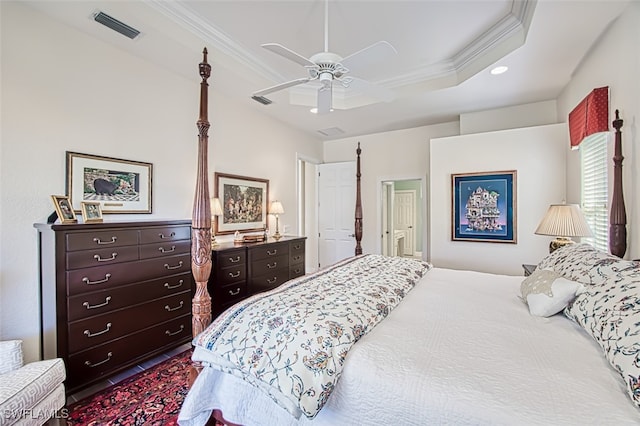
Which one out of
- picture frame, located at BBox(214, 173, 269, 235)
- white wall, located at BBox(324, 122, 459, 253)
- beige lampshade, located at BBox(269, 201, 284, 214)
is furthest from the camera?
white wall, located at BBox(324, 122, 459, 253)

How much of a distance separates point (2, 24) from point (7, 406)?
96.8 inches

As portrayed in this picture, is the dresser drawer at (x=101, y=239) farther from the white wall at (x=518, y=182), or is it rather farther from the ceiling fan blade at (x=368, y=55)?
the white wall at (x=518, y=182)

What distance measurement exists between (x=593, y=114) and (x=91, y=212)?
13.7ft

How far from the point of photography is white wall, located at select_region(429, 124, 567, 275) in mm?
3623

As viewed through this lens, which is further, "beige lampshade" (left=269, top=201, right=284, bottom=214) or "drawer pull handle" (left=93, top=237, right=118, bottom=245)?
"beige lampshade" (left=269, top=201, right=284, bottom=214)

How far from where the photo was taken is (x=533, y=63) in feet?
9.55

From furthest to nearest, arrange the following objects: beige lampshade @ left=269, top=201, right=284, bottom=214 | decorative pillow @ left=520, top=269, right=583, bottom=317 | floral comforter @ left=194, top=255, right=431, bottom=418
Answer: beige lampshade @ left=269, top=201, right=284, bottom=214
decorative pillow @ left=520, top=269, right=583, bottom=317
floral comforter @ left=194, top=255, right=431, bottom=418

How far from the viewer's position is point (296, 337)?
1.22 metres

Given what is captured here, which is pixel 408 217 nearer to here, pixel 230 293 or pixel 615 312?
pixel 230 293

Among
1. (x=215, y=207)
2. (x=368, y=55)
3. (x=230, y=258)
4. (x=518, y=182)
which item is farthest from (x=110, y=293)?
(x=518, y=182)

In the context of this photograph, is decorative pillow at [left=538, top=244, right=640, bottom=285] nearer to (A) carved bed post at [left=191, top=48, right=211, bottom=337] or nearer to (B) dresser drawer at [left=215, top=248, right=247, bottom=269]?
(A) carved bed post at [left=191, top=48, right=211, bottom=337]

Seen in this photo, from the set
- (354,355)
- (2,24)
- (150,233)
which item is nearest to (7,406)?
(150,233)

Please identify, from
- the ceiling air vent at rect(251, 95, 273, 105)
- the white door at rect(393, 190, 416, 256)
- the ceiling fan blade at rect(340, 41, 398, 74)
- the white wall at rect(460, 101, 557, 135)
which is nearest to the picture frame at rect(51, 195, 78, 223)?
the ceiling fan blade at rect(340, 41, 398, 74)

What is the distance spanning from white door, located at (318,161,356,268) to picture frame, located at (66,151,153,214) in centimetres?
347
